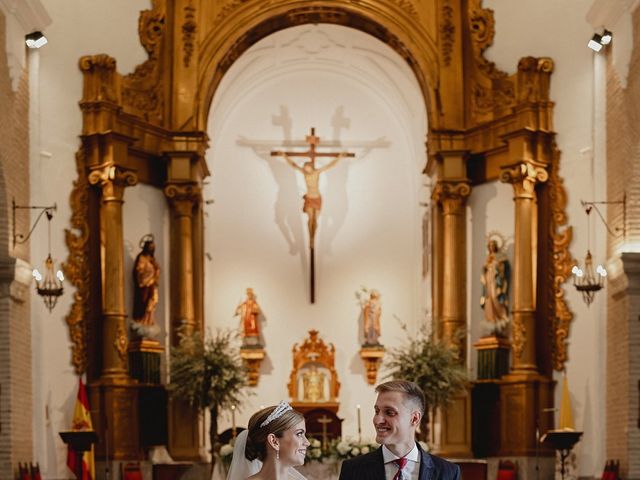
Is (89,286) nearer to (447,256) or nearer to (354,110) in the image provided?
(447,256)

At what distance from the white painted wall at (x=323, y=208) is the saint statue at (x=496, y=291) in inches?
164

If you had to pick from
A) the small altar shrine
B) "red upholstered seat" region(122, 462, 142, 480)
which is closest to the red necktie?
"red upholstered seat" region(122, 462, 142, 480)

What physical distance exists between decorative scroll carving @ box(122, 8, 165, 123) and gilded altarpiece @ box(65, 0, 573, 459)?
0.08ft

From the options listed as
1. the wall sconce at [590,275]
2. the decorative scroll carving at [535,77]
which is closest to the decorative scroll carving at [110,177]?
the decorative scroll carving at [535,77]

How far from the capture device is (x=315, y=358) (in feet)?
82.0

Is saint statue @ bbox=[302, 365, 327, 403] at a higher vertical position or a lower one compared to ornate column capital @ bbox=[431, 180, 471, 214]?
lower

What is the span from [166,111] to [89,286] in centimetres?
354

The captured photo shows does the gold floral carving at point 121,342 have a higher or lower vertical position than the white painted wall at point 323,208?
lower

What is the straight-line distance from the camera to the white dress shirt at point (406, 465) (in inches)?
A: 245

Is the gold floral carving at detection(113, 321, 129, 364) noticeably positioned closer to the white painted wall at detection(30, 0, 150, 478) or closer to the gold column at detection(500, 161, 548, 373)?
the white painted wall at detection(30, 0, 150, 478)

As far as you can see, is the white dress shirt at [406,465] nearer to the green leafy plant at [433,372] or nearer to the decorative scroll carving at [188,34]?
the green leafy plant at [433,372]

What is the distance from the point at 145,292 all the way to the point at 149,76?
12.0 feet

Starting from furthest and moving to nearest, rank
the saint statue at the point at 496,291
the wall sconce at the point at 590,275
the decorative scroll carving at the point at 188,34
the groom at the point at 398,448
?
the decorative scroll carving at the point at 188,34
the saint statue at the point at 496,291
the wall sconce at the point at 590,275
the groom at the point at 398,448

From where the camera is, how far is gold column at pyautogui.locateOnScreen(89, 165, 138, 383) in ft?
65.5
